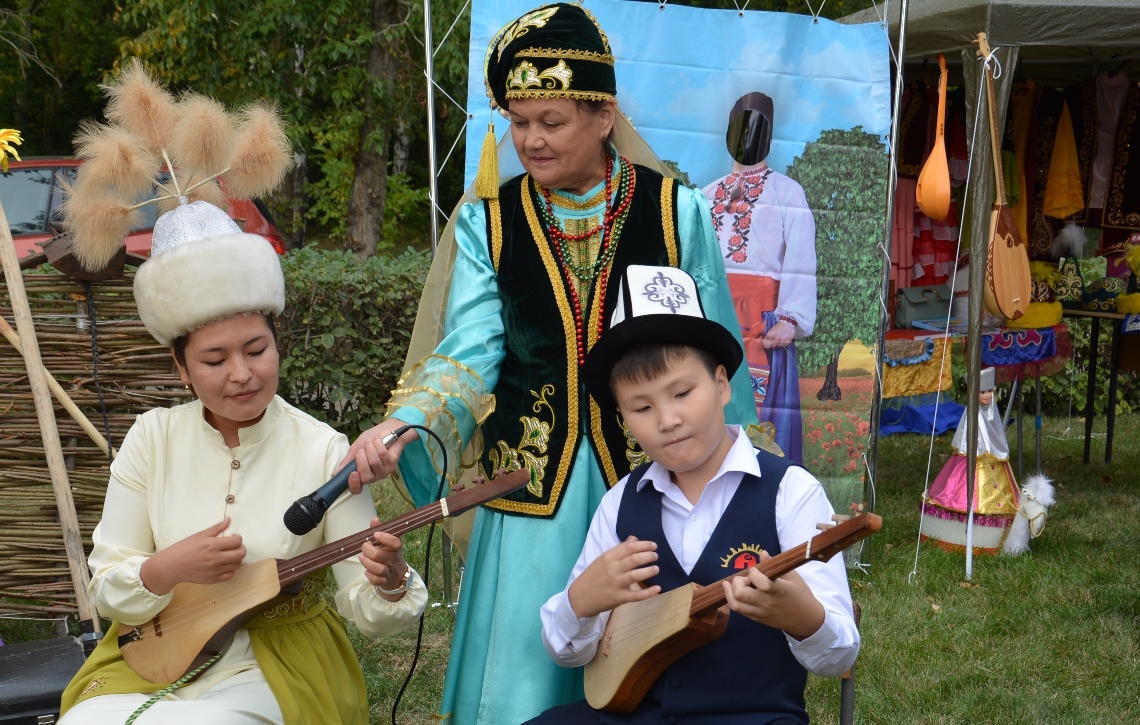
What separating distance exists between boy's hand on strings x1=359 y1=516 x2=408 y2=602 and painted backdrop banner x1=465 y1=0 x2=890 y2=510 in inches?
102

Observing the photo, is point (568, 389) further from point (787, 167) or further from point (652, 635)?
point (787, 167)

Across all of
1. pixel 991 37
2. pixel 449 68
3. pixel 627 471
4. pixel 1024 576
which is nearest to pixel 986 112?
pixel 991 37

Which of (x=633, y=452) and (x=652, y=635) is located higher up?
(x=633, y=452)

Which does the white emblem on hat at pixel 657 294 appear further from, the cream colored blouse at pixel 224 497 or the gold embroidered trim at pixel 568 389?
the cream colored blouse at pixel 224 497

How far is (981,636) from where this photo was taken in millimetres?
4285

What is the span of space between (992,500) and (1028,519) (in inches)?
7.8

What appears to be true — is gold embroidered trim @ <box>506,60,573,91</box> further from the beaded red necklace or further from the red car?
the red car

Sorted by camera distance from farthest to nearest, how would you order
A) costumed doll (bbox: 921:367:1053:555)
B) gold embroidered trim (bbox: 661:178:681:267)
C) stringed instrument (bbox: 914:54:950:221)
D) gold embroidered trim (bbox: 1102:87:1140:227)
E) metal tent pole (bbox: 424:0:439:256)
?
gold embroidered trim (bbox: 1102:87:1140:227) < costumed doll (bbox: 921:367:1053:555) < stringed instrument (bbox: 914:54:950:221) < metal tent pole (bbox: 424:0:439:256) < gold embroidered trim (bbox: 661:178:681:267)

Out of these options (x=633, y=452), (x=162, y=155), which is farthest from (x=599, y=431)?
(x=162, y=155)

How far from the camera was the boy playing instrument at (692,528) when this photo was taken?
2074 mm

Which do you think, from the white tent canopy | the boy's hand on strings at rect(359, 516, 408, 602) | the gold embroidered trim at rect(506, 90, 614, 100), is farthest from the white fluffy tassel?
the boy's hand on strings at rect(359, 516, 408, 602)

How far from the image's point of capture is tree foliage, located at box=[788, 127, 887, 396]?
4.88 metres

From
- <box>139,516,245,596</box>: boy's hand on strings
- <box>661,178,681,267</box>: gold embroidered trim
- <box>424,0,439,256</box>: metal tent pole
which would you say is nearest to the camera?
<box>139,516,245,596</box>: boy's hand on strings

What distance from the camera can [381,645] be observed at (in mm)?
4195
